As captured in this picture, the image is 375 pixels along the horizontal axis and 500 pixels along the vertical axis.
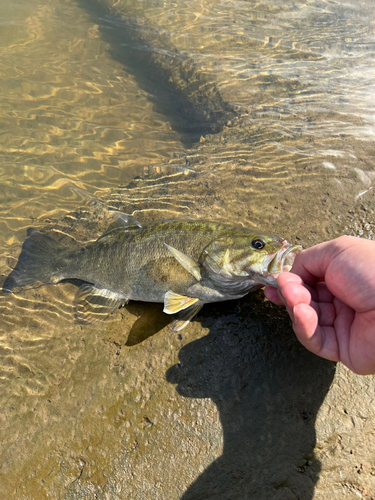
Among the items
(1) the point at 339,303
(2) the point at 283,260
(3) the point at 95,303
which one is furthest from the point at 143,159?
(1) the point at 339,303

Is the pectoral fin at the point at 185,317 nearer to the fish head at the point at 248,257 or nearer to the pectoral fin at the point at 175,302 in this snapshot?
the pectoral fin at the point at 175,302

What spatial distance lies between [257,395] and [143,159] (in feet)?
18.2

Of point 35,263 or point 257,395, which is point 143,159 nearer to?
point 35,263

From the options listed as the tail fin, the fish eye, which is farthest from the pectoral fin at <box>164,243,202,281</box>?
the tail fin

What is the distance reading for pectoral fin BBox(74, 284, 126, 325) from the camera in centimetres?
380

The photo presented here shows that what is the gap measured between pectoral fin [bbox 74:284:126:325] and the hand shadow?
1.10 m

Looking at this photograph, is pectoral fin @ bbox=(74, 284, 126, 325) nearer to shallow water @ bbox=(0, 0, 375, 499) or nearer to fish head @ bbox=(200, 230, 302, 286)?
shallow water @ bbox=(0, 0, 375, 499)

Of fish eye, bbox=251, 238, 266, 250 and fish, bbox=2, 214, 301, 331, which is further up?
fish eye, bbox=251, 238, 266, 250

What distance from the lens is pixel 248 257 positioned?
321 centimetres

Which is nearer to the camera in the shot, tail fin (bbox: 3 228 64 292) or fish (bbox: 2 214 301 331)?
fish (bbox: 2 214 301 331)

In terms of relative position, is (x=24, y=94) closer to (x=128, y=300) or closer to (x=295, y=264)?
(x=128, y=300)

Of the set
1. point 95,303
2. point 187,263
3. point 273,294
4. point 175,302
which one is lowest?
point 95,303

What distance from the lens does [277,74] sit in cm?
794

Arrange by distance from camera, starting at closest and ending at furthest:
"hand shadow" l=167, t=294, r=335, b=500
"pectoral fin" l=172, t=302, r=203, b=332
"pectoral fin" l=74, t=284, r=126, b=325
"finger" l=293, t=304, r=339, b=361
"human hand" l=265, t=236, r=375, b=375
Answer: "human hand" l=265, t=236, r=375, b=375
"finger" l=293, t=304, r=339, b=361
"hand shadow" l=167, t=294, r=335, b=500
"pectoral fin" l=172, t=302, r=203, b=332
"pectoral fin" l=74, t=284, r=126, b=325
